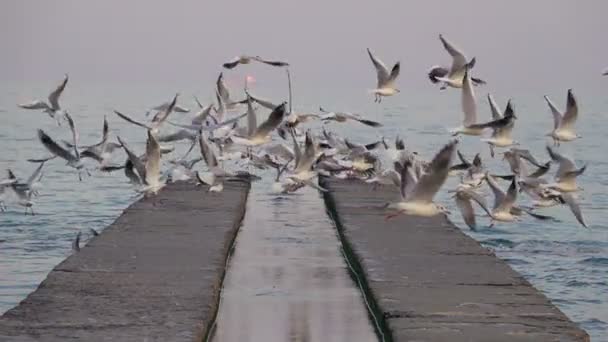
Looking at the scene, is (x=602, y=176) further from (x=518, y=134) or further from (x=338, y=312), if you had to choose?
(x=338, y=312)

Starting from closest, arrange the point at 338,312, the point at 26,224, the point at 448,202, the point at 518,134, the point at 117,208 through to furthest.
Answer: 1. the point at 338,312
2. the point at 26,224
3. the point at 117,208
4. the point at 448,202
5. the point at 518,134

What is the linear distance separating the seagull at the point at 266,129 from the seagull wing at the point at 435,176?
3156 mm

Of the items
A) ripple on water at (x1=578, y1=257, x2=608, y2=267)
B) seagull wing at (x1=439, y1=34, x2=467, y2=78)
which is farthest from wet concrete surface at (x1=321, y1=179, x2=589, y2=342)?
ripple on water at (x1=578, y1=257, x2=608, y2=267)

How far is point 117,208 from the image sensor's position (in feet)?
60.3

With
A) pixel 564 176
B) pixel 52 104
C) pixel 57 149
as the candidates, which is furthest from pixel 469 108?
pixel 52 104

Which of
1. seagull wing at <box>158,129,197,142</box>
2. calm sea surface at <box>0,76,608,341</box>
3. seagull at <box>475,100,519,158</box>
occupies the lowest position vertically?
calm sea surface at <box>0,76,608,341</box>

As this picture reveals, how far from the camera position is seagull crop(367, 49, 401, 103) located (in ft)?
43.3

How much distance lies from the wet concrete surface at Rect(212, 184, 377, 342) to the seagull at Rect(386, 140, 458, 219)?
0.64 meters

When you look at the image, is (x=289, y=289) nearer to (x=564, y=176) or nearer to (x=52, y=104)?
(x=564, y=176)

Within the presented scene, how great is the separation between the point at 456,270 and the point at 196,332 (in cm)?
252

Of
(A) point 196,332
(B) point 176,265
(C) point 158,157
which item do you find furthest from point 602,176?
(A) point 196,332

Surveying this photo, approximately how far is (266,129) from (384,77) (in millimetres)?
1613

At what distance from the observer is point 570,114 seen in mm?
12867

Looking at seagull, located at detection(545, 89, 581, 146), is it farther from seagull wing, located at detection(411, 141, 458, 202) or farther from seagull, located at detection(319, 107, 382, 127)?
seagull wing, located at detection(411, 141, 458, 202)
